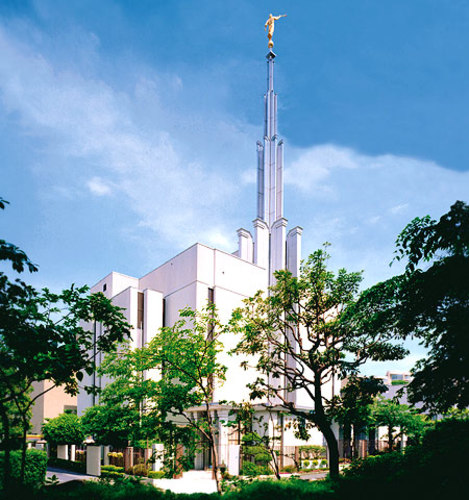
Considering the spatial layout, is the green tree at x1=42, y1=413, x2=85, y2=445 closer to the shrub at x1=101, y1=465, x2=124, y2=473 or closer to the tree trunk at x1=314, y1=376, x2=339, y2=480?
the shrub at x1=101, y1=465, x2=124, y2=473

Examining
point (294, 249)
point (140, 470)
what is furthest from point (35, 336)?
point (294, 249)

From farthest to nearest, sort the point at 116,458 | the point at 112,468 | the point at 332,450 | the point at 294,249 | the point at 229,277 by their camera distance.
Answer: the point at 294,249, the point at 229,277, the point at 116,458, the point at 112,468, the point at 332,450

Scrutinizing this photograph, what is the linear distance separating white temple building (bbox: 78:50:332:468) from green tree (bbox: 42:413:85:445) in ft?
19.0

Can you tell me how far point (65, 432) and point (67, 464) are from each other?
2.16 m

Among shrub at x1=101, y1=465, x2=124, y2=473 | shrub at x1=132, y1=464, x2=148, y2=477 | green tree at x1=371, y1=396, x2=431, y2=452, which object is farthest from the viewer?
green tree at x1=371, y1=396, x2=431, y2=452

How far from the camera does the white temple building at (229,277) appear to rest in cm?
3656

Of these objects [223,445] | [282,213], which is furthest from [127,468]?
[282,213]

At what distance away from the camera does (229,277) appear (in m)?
39.2

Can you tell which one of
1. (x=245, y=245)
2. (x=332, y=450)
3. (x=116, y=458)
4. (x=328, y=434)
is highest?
(x=245, y=245)

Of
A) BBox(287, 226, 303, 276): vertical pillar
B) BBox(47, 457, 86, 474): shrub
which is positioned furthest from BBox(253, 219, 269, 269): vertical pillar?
BBox(47, 457, 86, 474): shrub

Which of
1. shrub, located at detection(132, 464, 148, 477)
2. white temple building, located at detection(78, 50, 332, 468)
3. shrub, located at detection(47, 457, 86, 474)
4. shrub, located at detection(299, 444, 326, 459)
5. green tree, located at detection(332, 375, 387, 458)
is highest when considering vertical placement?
white temple building, located at detection(78, 50, 332, 468)

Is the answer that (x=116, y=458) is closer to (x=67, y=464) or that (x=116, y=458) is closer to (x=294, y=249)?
(x=67, y=464)

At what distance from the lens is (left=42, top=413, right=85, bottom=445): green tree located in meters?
36.7

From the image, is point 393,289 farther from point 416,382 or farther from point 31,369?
point 31,369
